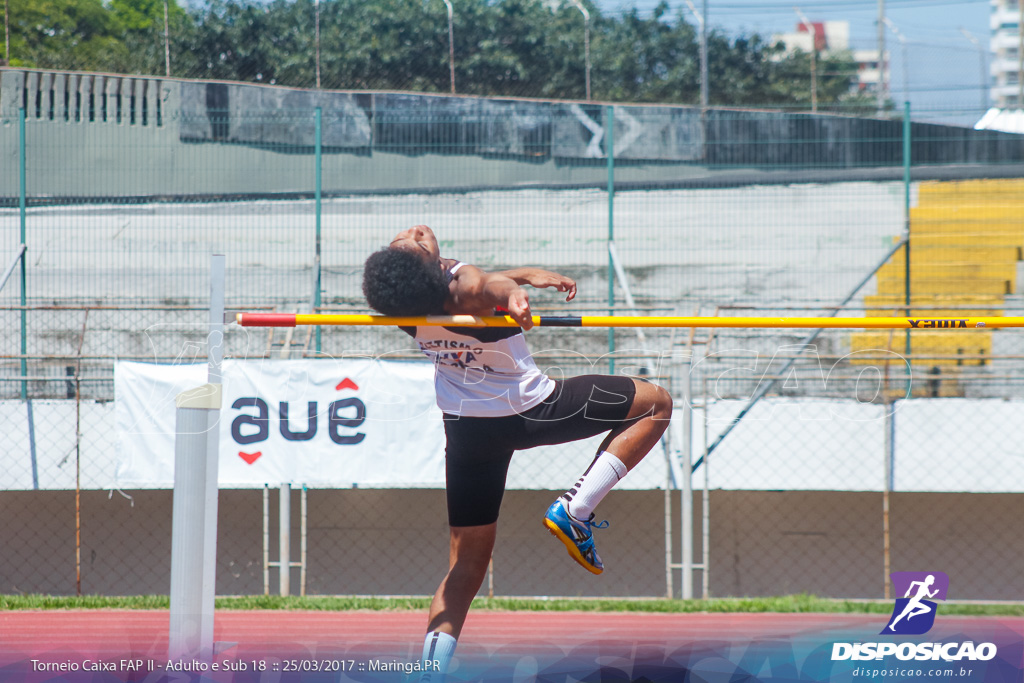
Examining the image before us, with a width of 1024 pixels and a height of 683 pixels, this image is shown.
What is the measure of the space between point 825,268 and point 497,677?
6311 millimetres

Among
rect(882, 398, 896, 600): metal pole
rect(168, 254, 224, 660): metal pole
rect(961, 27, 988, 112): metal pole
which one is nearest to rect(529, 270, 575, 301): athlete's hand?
rect(168, 254, 224, 660): metal pole

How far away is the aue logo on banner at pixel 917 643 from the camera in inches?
172

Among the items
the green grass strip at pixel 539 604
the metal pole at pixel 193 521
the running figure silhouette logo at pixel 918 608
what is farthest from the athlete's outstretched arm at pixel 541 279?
the green grass strip at pixel 539 604

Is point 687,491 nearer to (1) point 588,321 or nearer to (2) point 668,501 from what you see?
(2) point 668,501

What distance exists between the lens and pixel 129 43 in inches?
531

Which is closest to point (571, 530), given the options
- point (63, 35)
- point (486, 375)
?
point (486, 375)

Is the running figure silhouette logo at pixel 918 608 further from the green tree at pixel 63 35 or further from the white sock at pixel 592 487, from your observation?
the green tree at pixel 63 35

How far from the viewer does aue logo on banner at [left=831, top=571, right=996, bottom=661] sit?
4363 mm

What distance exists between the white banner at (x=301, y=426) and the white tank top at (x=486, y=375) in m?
3.10

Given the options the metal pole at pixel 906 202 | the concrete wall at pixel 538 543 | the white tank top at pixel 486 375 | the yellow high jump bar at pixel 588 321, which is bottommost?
the concrete wall at pixel 538 543

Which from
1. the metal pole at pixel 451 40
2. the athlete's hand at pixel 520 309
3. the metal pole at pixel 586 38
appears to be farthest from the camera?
the metal pole at pixel 586 38

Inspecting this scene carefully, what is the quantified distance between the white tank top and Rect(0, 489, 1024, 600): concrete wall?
161 inches

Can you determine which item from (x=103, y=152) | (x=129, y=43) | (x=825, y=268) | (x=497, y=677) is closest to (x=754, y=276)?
(x=825, y=268)

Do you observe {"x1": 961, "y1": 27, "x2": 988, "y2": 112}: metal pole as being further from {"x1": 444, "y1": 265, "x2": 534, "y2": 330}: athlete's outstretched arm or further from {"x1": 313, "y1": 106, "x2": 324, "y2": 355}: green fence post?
{"x1": 444, "y1": 265, "x2": 534, "y2": 330}: athlete's outstretched arm
